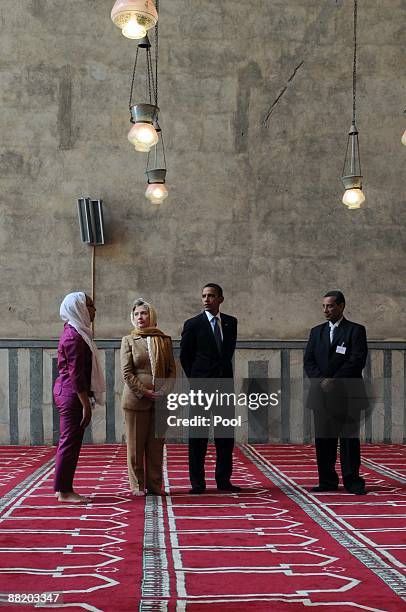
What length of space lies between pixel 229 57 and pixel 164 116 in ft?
3.53

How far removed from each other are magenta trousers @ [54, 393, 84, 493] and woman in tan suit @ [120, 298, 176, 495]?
0.43 metres

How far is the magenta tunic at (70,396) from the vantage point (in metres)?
5.70

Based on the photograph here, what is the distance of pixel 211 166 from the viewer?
1045cm

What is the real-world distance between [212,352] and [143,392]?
2.08ft

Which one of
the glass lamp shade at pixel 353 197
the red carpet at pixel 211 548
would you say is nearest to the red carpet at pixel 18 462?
the red carpet at pixel 211 548

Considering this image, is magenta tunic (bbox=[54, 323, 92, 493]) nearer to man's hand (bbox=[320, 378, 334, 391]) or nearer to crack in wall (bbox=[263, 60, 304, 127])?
man's hand (bbox=[320, 378, 334, 391])

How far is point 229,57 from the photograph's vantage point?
10.5 m

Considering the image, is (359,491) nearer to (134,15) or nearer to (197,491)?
(197,491)

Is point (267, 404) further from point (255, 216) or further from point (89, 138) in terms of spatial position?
point (89, 138)

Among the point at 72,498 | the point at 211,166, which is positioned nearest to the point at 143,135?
the point at 211,166

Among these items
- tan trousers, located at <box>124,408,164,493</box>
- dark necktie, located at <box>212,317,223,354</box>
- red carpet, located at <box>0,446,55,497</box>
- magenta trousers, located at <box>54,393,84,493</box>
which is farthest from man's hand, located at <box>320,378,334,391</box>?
red carpet, located at <box>0,446,55,497</box>

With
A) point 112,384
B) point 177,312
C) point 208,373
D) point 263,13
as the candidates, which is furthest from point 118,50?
point 208,373

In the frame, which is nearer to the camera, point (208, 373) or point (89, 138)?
point (208, 373)

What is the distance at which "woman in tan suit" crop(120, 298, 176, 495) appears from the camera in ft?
19.8
